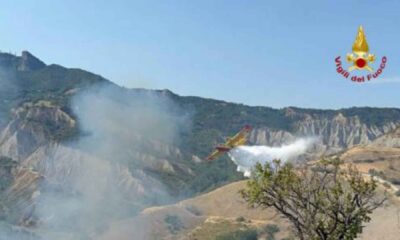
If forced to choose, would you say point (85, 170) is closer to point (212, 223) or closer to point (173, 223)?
point (173, 223)

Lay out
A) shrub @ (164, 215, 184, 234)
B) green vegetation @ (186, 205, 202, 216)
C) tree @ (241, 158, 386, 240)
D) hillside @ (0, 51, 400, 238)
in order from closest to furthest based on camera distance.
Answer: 1. tree @ (241, 158, 386, 240)
2. shrub @ (164, 215, 184, 234)
3. hillside @ (0, 51, 400, 238)
4. green vegetation @ (186, 205, 202, 216)

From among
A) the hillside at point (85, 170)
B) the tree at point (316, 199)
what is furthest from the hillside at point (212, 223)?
the tree at point (316, 199)

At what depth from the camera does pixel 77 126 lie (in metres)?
183

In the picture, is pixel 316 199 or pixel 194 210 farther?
pixel 194 210

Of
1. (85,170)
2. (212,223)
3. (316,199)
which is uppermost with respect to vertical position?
(316,199)

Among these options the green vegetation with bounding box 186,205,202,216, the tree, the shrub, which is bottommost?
the shrub

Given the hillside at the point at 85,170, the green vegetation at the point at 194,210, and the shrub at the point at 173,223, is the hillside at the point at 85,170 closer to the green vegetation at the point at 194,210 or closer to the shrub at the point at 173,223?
the green vegetation at the point at 194,210

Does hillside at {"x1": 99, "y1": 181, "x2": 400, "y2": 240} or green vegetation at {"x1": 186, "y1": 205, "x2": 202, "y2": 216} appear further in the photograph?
green vegetation at {"x1": 186, "y1": 205, "x2": 202, "y2": 216}

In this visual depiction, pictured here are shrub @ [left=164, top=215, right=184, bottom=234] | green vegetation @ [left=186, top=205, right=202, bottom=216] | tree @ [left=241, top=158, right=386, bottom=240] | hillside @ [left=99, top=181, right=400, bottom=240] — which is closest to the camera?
tree @ [left=241, top=158, right=386, bottom=240]

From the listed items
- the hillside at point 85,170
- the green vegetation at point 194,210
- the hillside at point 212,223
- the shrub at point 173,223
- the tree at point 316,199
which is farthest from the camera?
the green vegetation at point 194,210

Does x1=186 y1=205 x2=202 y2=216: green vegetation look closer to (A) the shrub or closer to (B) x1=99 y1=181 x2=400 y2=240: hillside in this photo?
(B) x1=99 y1=181 x2=400 y2=240: hillside

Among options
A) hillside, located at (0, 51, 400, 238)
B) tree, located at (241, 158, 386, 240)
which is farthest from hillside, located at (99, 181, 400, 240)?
tree, located at (241, 158, 386, 240)

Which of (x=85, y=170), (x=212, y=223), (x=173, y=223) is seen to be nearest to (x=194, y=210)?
(x=173, y=223)

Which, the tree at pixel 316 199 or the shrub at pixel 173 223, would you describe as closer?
the tree at pixel 316 199
